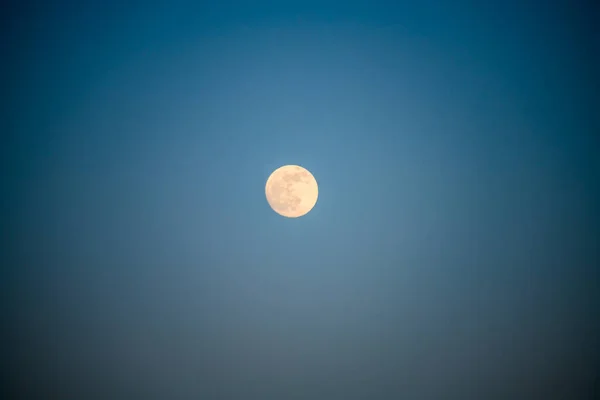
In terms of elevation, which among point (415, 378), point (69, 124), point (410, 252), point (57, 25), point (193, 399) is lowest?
point (193, 399)

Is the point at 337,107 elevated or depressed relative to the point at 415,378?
elevated

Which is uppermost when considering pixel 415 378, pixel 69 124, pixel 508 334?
pixel 69 124

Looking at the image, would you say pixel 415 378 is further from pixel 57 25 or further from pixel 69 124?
pixel 57 25

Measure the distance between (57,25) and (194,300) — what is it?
223 cm

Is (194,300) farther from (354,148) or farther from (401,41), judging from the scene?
(401,41)

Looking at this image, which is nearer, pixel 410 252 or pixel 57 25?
pixel 57 25

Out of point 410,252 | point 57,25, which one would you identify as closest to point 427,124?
point 410,252

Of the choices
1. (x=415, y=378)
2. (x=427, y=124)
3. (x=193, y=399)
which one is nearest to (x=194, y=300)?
(x=193, y=399)

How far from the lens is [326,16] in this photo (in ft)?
8.15

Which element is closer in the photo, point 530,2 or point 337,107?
point 530,2

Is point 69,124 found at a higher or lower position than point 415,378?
higher

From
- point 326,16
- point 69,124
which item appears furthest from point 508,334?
point 69,124

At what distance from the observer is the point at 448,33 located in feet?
8.05

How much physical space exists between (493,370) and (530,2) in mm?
2706
